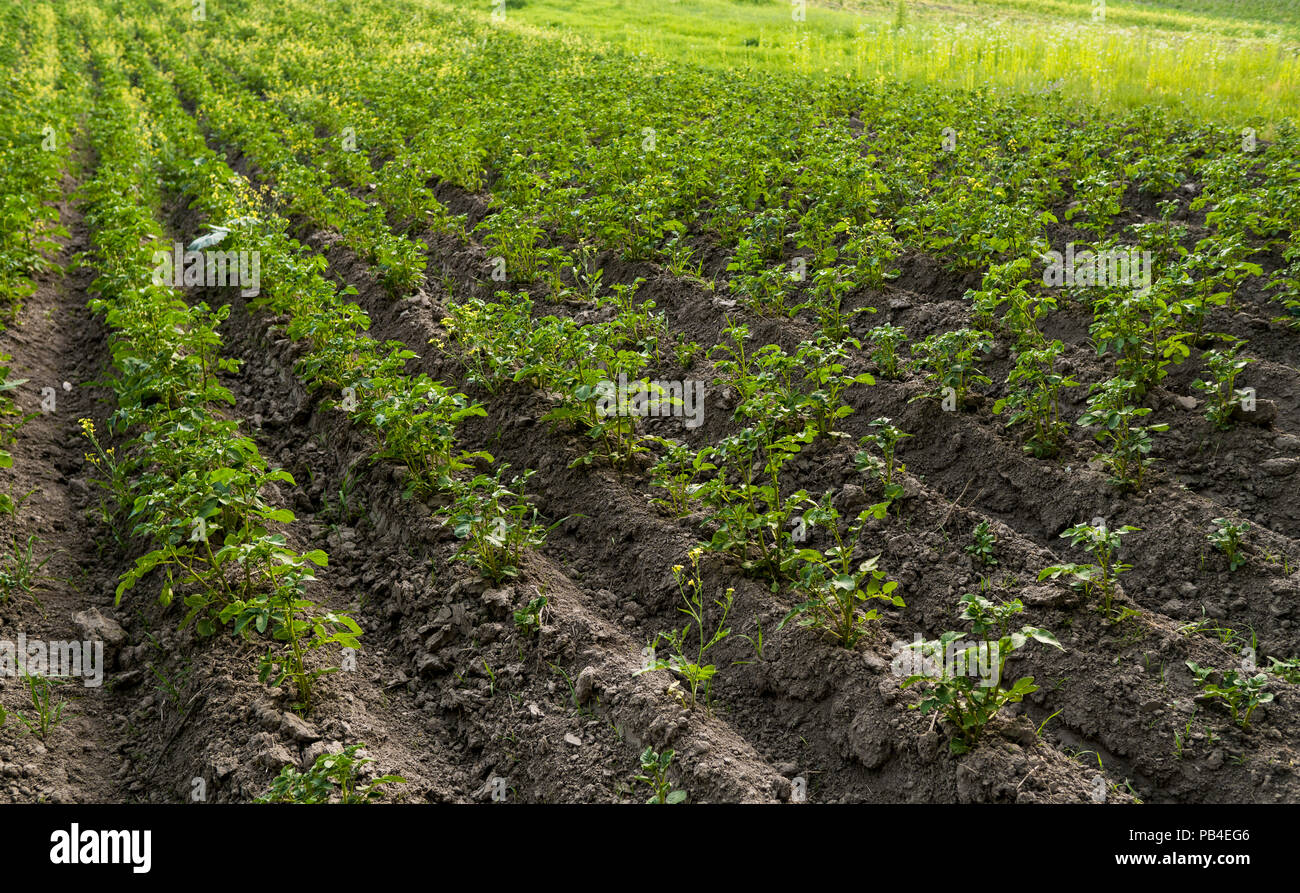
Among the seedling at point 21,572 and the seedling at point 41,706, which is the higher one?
the seedling at point 21,572

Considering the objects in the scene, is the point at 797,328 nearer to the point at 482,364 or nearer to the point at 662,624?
the point at 482,364

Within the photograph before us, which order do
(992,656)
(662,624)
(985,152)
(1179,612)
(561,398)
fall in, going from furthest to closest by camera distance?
1. (985,152)
2. (561,398)
3. (662,624)
4. (1179,612)
5. (992,656)

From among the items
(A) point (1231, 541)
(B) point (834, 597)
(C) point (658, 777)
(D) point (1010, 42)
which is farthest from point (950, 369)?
(D) point (1010, 42)

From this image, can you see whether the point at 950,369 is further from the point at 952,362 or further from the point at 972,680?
the point at 972,680

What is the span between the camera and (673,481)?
519 cm

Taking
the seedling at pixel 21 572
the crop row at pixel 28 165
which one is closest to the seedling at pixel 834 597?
the seedling at pixel 21 572

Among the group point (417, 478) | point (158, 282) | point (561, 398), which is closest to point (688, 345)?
point (561, 398)

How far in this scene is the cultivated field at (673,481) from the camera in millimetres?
3838

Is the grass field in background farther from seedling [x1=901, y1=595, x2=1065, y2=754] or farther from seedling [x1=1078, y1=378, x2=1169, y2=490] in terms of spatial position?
seedling [x1=901, y1=595, x2=1065, y2=754]

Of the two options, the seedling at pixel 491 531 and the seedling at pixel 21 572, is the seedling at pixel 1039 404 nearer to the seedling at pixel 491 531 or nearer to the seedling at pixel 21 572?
the seedling at pixel 491 531

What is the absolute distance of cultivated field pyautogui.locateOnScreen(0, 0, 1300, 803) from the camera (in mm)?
3838

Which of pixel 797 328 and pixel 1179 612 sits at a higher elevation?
pixel 797 328

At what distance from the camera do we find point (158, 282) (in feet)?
24.5

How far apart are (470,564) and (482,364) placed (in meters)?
2.33
